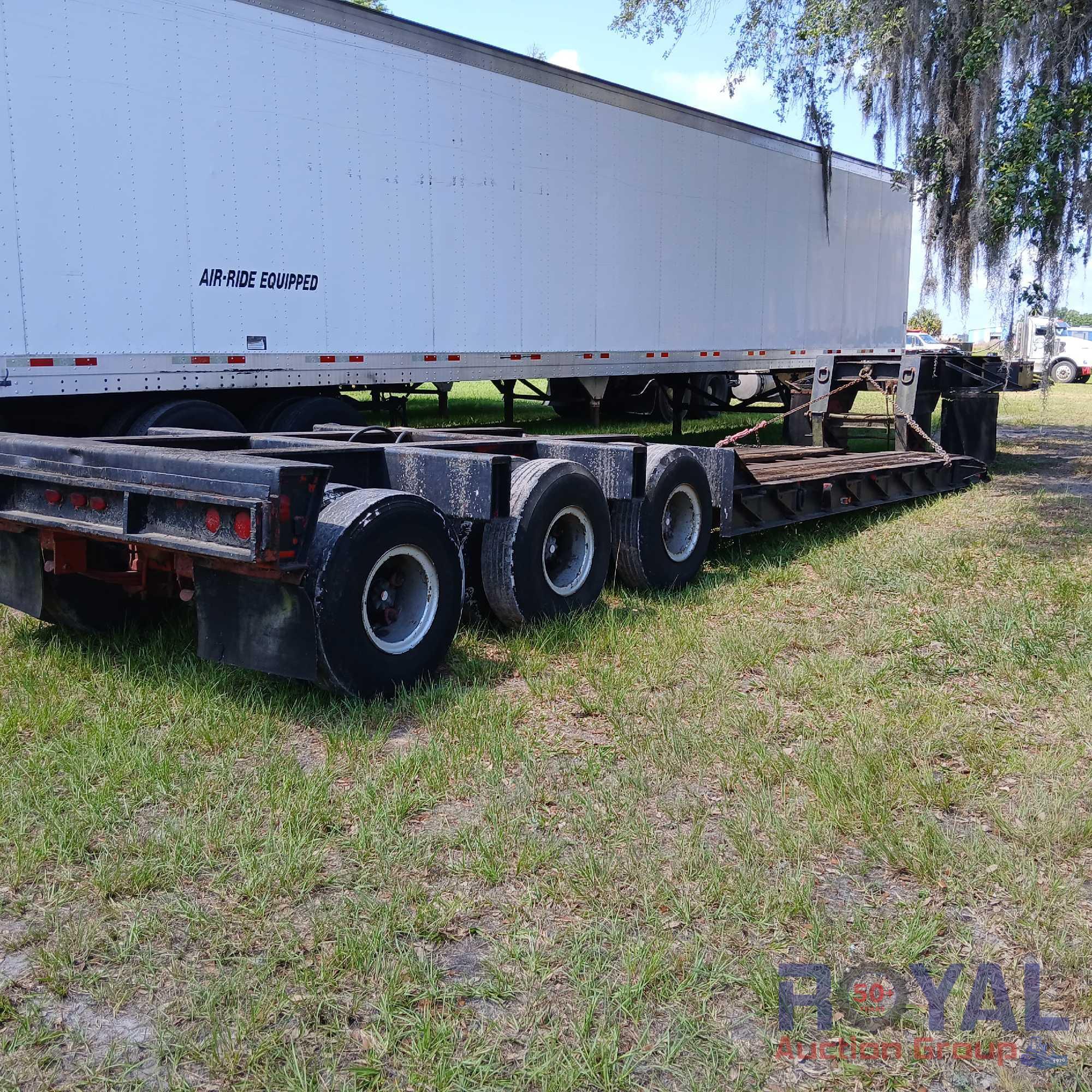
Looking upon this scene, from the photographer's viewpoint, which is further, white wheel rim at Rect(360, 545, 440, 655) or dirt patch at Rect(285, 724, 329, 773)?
white wheel rim at Rect(360, 545, 440, 655)

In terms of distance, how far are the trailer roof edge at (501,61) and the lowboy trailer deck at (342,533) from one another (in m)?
4.15

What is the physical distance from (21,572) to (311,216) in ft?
15.5

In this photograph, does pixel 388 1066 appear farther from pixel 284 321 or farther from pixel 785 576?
pixel 284 321

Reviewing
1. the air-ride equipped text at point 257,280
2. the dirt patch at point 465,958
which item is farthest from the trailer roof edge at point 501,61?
the dirt patch at point 465,958

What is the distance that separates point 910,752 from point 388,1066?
2393 millimetres

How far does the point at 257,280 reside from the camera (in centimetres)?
838

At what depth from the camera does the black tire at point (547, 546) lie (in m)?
5.33

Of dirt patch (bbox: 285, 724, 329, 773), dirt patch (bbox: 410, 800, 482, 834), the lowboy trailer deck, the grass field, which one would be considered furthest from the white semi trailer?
dirt patch (bbox: 410, 800, 482, 834)

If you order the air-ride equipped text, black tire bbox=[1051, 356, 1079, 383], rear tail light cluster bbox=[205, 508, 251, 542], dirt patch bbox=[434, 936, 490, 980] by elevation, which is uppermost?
the air-ride equipped text

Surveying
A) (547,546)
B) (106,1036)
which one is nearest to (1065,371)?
(547,546)

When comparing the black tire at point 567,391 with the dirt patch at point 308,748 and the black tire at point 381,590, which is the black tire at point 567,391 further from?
the dirt patch at point 308,748

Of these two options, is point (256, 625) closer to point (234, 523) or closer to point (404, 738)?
point (234, 523)

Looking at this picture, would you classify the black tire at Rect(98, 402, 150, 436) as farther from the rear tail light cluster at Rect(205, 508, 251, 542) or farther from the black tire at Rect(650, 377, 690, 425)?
the black tire at Rect(650, 377, 690, 425)

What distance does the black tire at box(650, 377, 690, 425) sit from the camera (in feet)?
50.4
